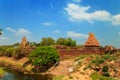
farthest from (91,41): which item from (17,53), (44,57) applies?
(17,53)

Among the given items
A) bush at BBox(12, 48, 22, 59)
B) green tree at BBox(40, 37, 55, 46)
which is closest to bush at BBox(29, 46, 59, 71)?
bush at BBox(12, 48, 22, 59)

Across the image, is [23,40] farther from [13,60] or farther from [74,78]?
[74,78]

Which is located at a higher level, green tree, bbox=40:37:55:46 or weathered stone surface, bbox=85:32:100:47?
green tree, bbox=40:37:55:46

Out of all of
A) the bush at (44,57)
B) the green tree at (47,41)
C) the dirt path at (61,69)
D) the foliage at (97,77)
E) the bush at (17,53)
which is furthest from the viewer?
the green tree at (47,41)

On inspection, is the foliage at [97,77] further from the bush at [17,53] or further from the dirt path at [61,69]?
the bush at [17,53]

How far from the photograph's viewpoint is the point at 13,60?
110 m

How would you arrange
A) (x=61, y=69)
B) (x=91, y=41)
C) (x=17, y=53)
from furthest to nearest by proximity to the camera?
(x=17, y=53), (x=91, y=41), (x=61, y=69)

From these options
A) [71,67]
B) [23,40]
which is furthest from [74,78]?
[23,40]

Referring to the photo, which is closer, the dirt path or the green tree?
the dirt path

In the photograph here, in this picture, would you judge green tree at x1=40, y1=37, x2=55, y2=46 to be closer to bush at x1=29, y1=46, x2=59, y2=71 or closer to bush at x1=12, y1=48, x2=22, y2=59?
bush at x1=12, y1=48, x2=22, y2=59

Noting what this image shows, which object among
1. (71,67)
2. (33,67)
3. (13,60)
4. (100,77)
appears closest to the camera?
(100,77)

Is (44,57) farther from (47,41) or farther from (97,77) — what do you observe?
(47,41)

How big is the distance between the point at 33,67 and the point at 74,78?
1188 inches

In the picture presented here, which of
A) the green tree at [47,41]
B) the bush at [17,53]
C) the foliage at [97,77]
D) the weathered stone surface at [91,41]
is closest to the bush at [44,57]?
the foliage at [97,77]
